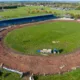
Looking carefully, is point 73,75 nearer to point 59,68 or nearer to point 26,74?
point 59,68

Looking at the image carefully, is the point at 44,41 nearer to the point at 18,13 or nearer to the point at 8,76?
the point at 8,76

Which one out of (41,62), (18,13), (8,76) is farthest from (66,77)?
(18,13)

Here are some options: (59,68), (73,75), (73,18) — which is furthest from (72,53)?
(73,18)

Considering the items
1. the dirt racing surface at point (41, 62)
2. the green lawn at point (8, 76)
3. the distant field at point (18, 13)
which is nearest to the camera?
the green lawn at point (8, 76)

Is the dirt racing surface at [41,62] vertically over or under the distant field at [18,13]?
over

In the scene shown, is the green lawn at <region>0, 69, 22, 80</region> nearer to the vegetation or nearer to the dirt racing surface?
the vegetation

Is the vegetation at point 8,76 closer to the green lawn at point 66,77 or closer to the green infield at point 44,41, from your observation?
the green lawn at point 66,77

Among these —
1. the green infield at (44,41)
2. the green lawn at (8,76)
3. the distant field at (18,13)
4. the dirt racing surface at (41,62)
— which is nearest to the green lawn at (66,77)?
the dirt racing surface at (41,62)

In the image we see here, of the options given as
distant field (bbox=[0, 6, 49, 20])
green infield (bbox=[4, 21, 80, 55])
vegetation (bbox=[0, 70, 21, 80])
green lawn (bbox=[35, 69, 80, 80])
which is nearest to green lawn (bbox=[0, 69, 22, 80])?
vegetation (bbox=[0, 70, 21, 80])
